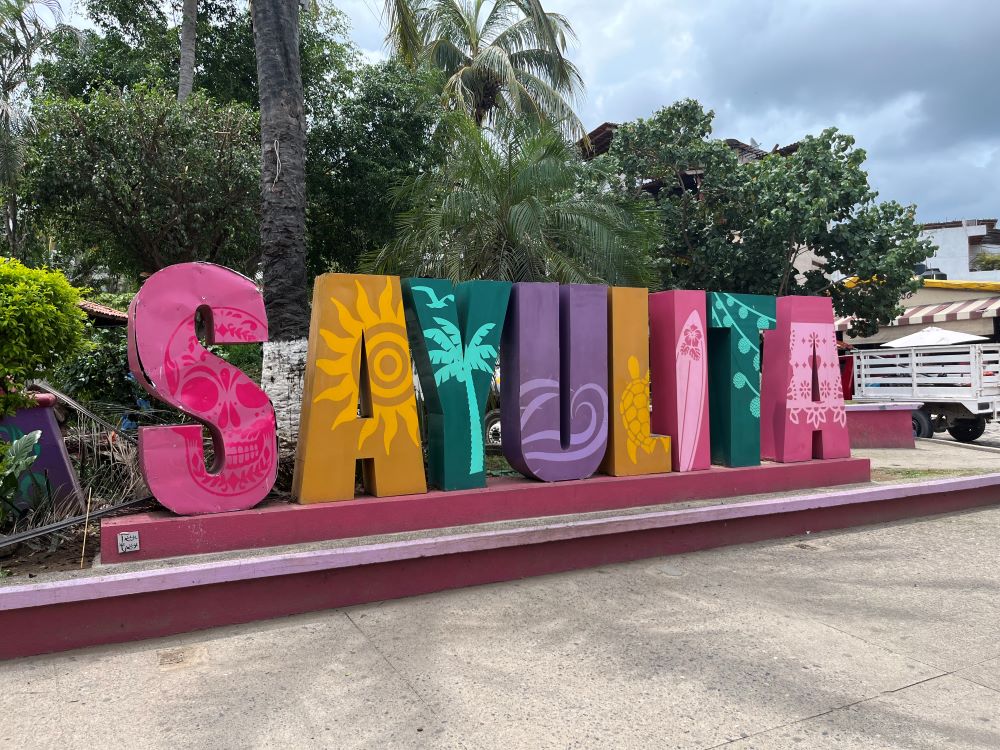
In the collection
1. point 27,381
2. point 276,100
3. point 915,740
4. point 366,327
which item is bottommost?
point 915,740

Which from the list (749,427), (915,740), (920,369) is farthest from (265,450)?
(920,369)

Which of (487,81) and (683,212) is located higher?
(487,81)

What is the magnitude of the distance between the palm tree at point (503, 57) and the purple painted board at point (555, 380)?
Result: 47.7 ft

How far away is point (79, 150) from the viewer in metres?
12.3

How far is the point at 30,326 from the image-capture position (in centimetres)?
504

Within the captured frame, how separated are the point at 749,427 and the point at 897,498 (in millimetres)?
1671

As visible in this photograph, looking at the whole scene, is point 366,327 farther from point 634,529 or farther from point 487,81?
point 487,81

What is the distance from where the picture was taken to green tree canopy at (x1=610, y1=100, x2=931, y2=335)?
1705 centimetres

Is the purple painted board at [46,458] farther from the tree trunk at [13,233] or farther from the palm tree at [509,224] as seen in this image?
Answer: the tree trunk at [13,233]

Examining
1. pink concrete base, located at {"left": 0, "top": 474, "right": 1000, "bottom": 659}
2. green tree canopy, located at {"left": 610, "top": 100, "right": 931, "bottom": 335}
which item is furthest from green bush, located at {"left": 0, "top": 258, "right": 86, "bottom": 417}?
green tree canopy, located at {"left": 610, "top": 100, "right": 931, "bottom": 335}

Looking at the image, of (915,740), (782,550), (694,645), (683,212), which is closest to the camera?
(915,740)

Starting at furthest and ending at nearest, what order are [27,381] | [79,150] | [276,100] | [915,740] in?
[79,150]
[276,100]
[27,381]
[915,740]

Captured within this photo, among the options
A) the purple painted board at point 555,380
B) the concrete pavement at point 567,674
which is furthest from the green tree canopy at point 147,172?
the concrete pavement at point 567,674

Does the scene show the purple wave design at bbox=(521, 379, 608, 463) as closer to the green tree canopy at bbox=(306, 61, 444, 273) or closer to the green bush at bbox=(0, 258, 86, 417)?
the green bush at bbox=(0, 258, 86, 417)
